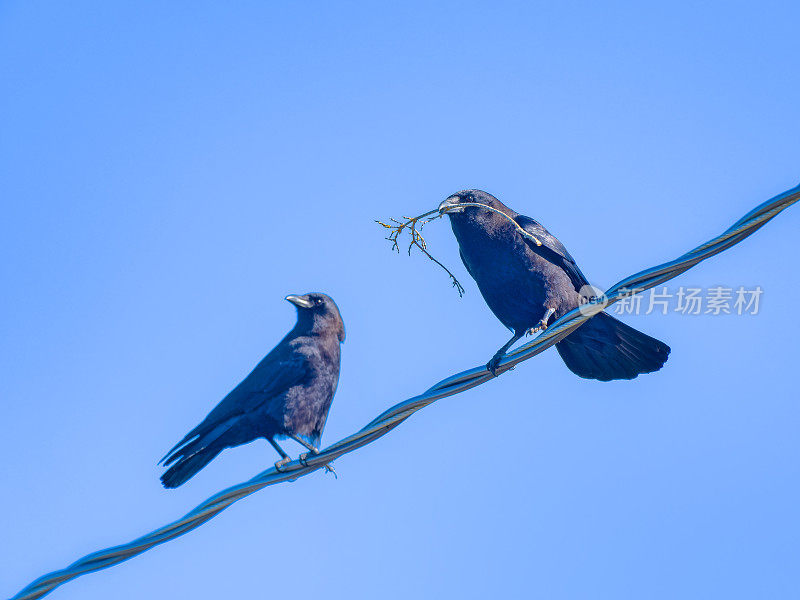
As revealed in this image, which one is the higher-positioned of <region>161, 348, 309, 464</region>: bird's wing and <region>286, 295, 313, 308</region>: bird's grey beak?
<region>286, 295, 313, 308</region>: bird's grey beak

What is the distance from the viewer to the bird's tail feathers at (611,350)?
217 inches

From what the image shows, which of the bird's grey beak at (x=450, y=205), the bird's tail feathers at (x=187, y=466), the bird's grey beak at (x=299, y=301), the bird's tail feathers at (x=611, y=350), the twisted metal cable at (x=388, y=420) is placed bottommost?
the twisted metal cable at (x=388, y=420)

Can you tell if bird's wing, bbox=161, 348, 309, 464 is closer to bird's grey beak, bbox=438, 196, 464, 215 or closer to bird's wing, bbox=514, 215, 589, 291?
bird's grey beak, bbox=438, 196, 464, 215

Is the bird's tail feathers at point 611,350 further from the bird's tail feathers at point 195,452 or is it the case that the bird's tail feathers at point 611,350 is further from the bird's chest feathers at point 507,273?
the bird's tail feathers at point 195,452

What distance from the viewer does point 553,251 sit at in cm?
575

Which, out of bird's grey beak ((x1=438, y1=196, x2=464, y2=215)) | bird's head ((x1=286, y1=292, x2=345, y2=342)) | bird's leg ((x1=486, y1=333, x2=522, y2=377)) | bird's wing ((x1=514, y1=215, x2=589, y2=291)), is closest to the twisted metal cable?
bird's leg ((x1=486, y1=333, x2=522, y2=377))

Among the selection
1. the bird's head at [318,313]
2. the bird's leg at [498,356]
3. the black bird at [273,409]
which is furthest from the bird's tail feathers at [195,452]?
the bird's leg at [498,356]

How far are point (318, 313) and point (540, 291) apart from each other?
1.81 meters

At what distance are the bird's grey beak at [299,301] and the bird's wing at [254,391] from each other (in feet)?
1.86

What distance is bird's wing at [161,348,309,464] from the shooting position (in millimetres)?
5863

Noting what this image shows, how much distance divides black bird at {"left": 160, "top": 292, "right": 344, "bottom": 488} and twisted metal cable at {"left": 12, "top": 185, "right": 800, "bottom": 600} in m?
2.10

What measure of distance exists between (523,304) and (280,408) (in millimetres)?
1720

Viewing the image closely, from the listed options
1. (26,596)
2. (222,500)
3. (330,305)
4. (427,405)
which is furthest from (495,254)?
(26,596)

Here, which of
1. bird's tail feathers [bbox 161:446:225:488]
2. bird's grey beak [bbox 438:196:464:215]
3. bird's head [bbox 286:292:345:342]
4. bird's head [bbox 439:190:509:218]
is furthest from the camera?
bird's head [bbox 286:292:345:342]
